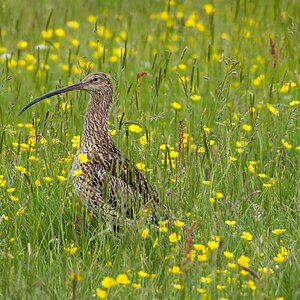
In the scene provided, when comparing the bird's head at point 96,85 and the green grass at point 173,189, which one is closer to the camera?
the green grass at point 173,189

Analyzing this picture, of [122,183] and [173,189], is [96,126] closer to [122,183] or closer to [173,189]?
[122,183]

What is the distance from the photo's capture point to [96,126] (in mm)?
6602

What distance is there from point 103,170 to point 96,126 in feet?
1.57

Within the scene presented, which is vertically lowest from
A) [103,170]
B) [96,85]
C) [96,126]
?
[103,170]

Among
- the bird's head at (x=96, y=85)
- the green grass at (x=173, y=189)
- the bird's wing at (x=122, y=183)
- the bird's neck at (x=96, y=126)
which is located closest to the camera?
the green grass at (x=173, y=189)

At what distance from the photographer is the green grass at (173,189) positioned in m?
4.85

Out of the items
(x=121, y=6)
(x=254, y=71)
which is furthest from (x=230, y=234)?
(x=121, y=6)

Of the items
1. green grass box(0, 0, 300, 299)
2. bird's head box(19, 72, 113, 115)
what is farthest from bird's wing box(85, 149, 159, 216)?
bird's head box(19, 72, 113, 115)

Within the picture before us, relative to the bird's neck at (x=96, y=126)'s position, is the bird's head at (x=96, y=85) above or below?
above

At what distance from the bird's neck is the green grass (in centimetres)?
15

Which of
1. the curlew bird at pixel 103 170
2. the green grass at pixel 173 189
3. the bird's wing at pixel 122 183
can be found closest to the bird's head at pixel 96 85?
the curlew bird at pixel 103 170

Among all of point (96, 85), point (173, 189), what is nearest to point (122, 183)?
point (173, 189)

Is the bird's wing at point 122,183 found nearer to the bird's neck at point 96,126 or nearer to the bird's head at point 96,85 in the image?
the bird's neck at point 96,126

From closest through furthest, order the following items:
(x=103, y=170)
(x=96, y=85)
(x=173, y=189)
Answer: (x=173, y=189) → (x=103, y=170) → (x=96, y=85)
